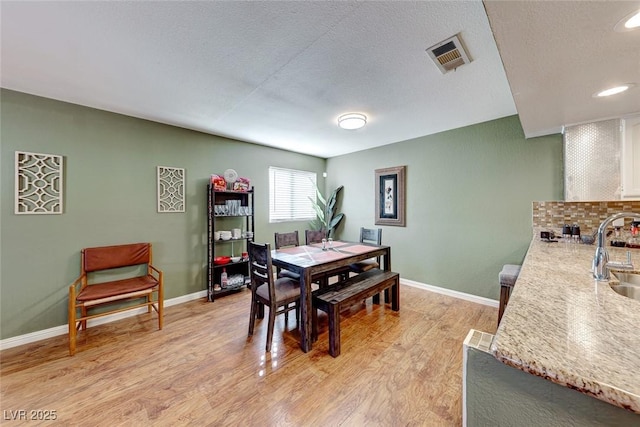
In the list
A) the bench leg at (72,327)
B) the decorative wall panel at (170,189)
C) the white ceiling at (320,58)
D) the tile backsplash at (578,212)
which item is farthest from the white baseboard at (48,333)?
the tile backsplash at (578,212)

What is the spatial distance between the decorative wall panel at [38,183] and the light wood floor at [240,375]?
1.37 metres

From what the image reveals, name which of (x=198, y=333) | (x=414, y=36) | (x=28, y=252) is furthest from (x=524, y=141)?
(x=28, y=252)

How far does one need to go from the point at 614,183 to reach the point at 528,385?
9.08ft

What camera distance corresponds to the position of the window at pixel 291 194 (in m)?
4.51

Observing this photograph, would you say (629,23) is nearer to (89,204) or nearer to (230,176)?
(230,176)

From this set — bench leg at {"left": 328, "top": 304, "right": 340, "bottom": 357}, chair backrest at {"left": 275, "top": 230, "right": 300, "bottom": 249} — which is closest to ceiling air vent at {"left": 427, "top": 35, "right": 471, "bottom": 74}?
bench leg at {"left": 328, "top": 304, "right": 340, "bottom": 357}

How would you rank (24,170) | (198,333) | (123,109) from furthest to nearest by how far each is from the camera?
1. (123,109)
2. (198,333)
3. (24,170)

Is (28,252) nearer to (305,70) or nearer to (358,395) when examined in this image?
(305,70)

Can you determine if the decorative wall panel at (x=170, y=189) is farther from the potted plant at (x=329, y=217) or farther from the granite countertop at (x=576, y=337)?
the granite countertop at (x=576, y=337)

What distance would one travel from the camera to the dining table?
2.20 meters

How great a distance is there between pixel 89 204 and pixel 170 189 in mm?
834

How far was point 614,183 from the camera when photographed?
220 centimetres

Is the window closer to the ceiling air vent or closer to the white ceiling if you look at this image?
the white ceiling

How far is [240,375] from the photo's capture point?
190 cm
